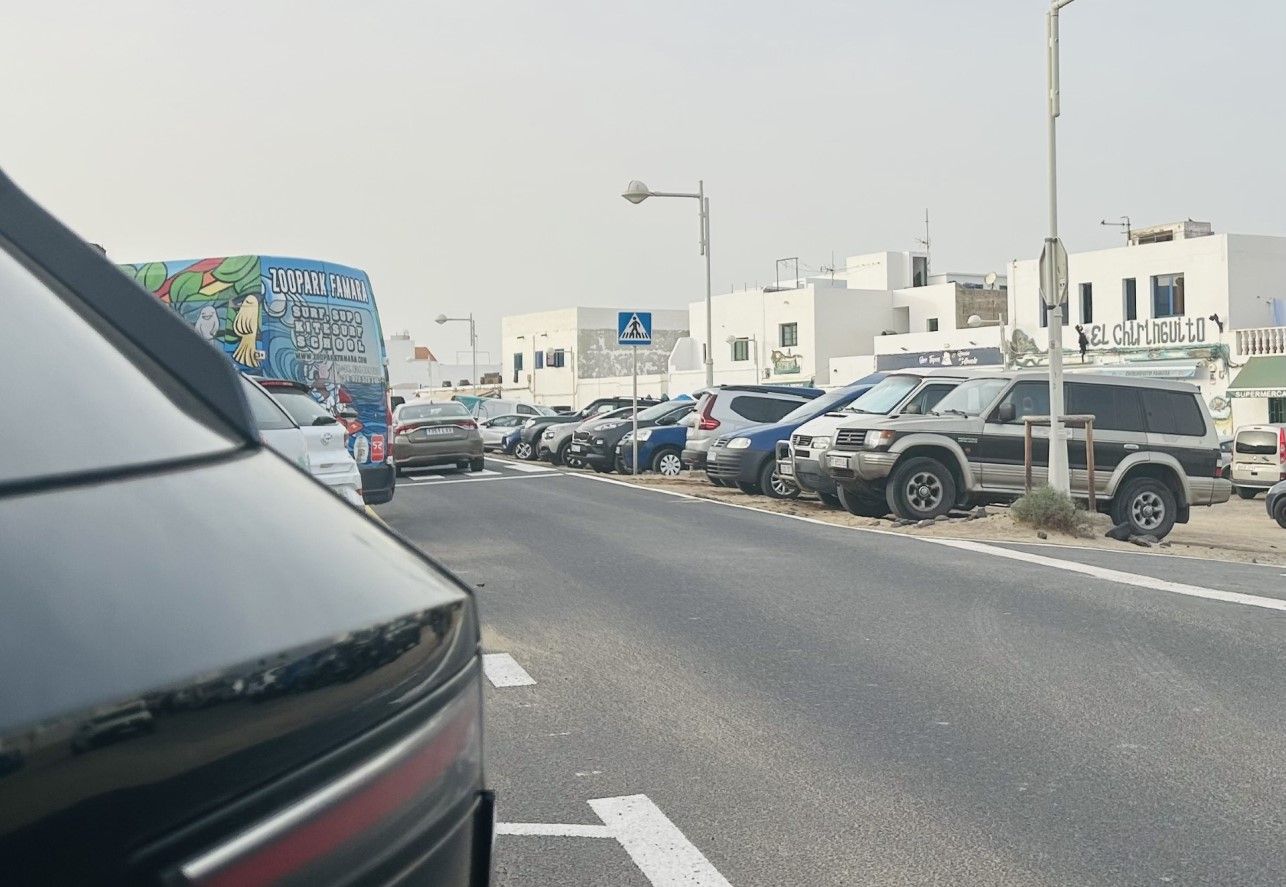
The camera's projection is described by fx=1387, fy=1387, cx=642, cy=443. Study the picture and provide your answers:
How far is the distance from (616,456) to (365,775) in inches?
1021

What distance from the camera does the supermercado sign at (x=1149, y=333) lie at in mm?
44250

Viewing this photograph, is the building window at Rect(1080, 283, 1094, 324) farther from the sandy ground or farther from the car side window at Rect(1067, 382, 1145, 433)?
the car side window at Rect(1067, 382, 1145, 433)

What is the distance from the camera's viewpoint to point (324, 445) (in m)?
11.1

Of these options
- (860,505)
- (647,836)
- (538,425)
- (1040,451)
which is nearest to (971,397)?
(1040,451)

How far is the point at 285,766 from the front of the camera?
4.01 ft

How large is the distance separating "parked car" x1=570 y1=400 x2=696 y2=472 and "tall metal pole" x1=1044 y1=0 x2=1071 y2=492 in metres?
10.7

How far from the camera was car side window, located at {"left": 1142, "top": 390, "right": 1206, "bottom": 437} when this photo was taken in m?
17.1

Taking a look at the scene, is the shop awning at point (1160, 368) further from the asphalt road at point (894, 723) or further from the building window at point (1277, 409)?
the asphalt road at point (894, 723)

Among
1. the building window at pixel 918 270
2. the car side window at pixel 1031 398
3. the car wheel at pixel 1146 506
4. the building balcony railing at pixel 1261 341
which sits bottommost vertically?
the car wheel at pixel 1146 506

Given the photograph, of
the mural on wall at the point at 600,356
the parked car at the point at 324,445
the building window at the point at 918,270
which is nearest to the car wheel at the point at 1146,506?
the parked car at the point at 324,445

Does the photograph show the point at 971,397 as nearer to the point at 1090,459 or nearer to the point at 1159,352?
the point at 1090,459

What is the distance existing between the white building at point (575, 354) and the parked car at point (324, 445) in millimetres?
66814

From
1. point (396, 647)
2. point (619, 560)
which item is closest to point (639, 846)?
point (396, 647)

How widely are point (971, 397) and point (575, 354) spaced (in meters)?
67.5
